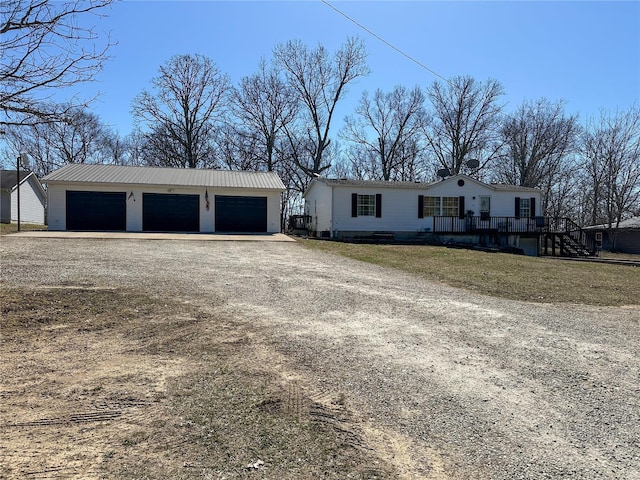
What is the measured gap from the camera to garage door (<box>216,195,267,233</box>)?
70.2 ft

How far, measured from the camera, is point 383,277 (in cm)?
1012

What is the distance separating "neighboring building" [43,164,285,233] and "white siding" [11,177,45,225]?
10.2m

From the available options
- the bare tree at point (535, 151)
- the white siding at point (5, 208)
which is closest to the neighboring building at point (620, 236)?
Result: the bare tree at point (535, 151)

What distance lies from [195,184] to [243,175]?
3749mm

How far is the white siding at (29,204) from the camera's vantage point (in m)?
29.1

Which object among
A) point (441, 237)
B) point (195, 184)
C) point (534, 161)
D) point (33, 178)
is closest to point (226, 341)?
point (195, 184)

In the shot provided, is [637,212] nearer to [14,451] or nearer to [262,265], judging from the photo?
[262,265]

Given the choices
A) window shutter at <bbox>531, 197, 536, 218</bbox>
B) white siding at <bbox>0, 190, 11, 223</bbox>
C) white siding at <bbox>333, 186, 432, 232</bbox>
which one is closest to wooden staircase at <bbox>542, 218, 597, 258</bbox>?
window shutter at <bbox>531, 197, 536, 218</bbox>

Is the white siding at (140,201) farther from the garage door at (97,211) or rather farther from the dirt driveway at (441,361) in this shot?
the dirt driveway at (441,361)

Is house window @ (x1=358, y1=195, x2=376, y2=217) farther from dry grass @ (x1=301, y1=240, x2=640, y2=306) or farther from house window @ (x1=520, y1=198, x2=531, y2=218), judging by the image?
house window @ (x1=520, y1=198, x2=531, y2=218)

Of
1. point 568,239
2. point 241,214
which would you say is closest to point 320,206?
point 241,214

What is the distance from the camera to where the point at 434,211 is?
926 inches

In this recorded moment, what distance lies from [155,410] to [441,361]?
2.66 m

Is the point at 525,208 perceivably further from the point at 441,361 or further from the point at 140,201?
the point at 441,361
